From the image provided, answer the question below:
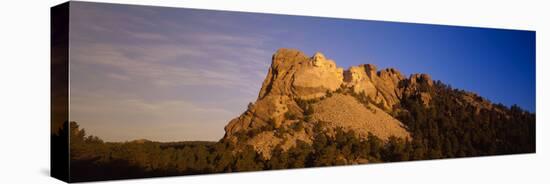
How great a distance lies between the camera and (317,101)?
14.5 meters

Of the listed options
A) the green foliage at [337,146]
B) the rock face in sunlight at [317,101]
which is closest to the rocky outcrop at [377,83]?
the rock face in sunlight at [317,101]

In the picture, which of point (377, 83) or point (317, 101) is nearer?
point (317, 101)

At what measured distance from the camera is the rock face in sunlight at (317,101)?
13.9 metres

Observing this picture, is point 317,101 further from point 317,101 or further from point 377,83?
point 377,83

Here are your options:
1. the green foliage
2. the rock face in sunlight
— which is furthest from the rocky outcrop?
the green foliage

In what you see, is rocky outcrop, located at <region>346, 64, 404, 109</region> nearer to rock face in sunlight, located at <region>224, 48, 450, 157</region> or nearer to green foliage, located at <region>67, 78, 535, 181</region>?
rock face in sunlight, located at <region>224, 48, 450, 157</region>

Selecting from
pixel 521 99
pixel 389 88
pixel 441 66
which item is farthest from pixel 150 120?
pixel 521 99

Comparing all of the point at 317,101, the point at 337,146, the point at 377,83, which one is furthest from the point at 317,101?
the point at 377,83

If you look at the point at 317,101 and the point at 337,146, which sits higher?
the point at 317,101

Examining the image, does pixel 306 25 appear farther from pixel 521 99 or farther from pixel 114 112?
pixel 521 99

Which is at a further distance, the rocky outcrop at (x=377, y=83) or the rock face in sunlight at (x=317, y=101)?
the rocky outcrop at (x=377, y=83)

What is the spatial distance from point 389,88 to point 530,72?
12.5ft

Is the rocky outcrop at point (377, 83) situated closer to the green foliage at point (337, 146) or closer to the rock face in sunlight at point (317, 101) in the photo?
the rock face in sunlight at point (317, 101)

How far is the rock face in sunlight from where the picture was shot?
1391 cm
